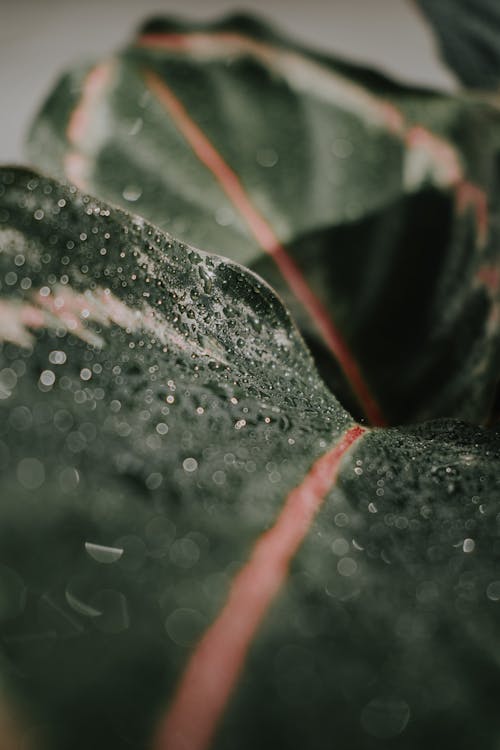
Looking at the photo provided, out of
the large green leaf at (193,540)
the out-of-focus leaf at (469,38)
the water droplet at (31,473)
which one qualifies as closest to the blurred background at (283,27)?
the out-of-focus leaf at (469,38)

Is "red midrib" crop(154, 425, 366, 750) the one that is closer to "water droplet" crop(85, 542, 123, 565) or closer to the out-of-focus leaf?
"water droplet" crop(85, 542, 123, 565)

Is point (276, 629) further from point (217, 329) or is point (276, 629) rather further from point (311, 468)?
point (217, 329)

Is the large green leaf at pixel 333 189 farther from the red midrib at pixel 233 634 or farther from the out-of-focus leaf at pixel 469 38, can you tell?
the red midrib at pixel 233 634

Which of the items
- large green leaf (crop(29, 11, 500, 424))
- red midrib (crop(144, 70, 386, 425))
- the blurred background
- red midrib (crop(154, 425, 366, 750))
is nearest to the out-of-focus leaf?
large green leaf (crop(29, 11, 500, 424))

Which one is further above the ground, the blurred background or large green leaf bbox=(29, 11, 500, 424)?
the blurred background

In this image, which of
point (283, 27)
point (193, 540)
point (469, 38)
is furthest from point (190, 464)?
point (283, 27)

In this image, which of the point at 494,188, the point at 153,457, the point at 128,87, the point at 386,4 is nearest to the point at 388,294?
the point at 494,188
